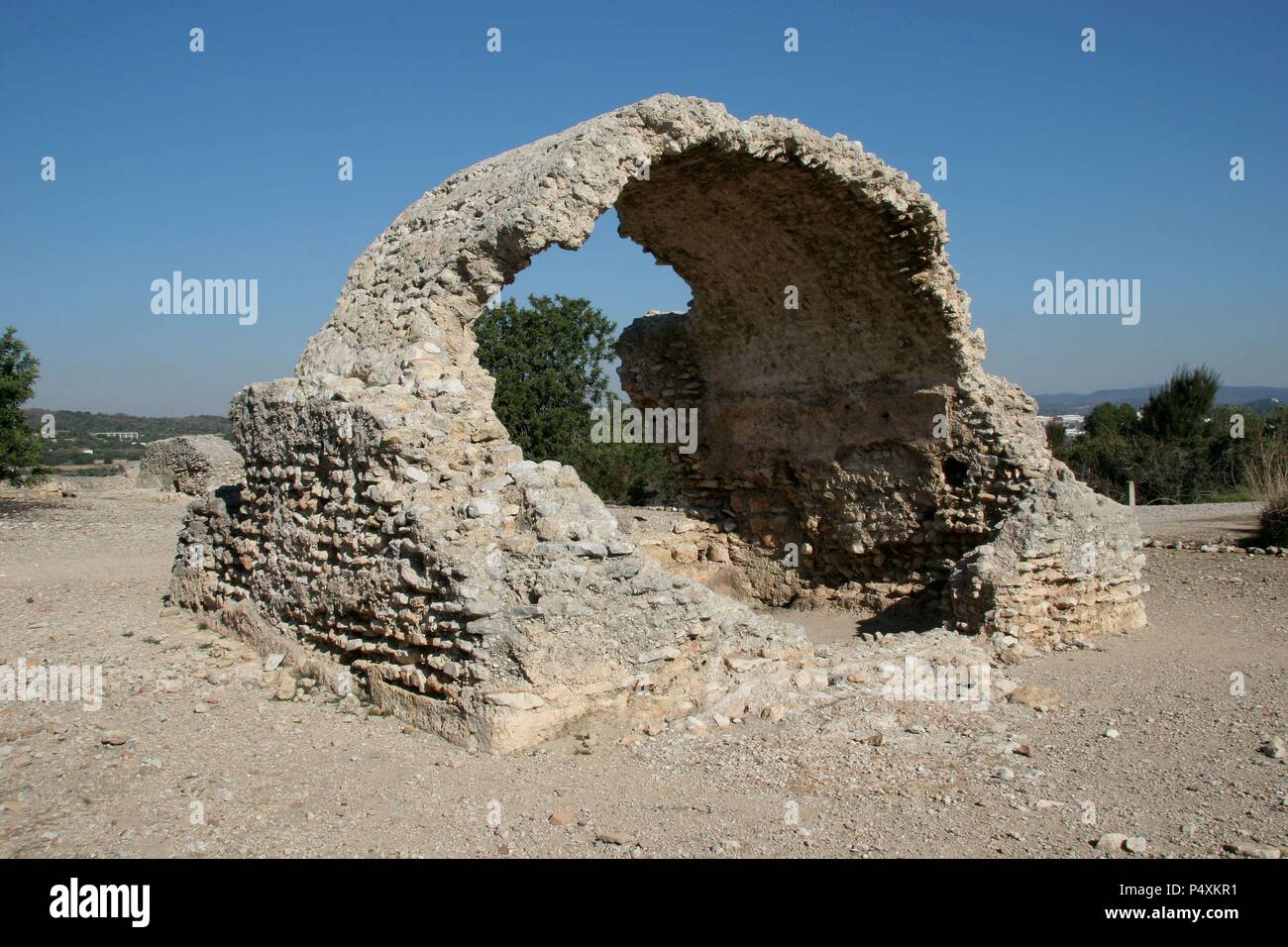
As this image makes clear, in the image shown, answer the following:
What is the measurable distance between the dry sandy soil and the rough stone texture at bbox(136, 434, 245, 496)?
428 inches

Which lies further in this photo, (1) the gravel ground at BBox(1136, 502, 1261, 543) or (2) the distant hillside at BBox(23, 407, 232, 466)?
(2) the distant hillside at BBox(23, 407, 232, 466)

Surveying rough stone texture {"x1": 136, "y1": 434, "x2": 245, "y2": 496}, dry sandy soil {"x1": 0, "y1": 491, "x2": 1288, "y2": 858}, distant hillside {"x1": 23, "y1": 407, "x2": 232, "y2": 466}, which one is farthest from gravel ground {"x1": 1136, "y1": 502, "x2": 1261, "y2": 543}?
distant hillside {"x1": 23, "y1": 407, "x2": 232, "y2": 466}

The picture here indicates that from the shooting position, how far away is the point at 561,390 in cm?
2391

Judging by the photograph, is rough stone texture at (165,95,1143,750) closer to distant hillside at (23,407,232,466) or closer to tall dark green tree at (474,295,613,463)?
tall dark green tree at (474,295,613,463)

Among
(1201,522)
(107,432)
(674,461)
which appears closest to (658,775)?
(674,461)

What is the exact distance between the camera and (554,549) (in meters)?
5.36

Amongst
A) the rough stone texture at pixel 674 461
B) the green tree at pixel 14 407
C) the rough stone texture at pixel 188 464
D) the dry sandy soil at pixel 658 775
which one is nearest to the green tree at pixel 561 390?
the rough stone texture at pixel 188 464

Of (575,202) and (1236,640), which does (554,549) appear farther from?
(1236,640)

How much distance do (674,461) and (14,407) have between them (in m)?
12.0

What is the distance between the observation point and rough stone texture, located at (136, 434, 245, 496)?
56.9 ft

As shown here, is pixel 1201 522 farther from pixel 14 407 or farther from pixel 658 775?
pixel 14 407

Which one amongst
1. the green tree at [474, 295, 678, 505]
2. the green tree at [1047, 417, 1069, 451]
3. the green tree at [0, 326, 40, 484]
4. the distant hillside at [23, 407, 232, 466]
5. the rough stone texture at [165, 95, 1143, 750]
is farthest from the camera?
the distant hillside at [23, 407, 232, 466]

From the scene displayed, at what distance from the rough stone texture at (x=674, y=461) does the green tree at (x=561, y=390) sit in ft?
39.3
